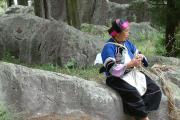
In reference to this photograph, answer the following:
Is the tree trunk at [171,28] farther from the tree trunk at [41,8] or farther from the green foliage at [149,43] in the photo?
the tree trunk at [41,8]

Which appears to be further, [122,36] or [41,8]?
[41,8]

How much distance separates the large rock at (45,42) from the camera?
883 centimetres

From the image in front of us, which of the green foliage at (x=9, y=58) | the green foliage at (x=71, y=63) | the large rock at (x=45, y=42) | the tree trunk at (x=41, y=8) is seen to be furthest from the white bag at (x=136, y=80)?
the tree trunk at (x=41, y=8)

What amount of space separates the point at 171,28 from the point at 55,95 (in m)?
5.02

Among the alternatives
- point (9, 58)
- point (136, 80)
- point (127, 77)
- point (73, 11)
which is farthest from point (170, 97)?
point (73, 11)

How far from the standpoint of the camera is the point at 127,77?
5.83 metres

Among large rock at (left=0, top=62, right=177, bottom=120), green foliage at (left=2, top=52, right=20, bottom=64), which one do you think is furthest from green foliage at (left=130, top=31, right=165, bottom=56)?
large rock at (left=0, top=62, right=177, bottom=120)

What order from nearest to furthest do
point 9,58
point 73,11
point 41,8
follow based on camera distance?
1. point 9,58
2. point 73,11
3. point 41,8

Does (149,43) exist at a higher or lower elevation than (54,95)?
lower

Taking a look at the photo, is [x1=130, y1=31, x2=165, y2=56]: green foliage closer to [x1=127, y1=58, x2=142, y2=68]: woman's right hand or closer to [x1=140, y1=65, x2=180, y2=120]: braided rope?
[x1=140, y1=65, x2=180, y2=120]: braided rope

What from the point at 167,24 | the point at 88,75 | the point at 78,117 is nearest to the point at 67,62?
the point at 88,75

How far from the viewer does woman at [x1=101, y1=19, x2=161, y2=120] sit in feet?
18.8

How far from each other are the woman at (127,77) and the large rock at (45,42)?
8.99ft

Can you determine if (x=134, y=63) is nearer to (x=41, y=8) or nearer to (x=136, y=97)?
(x=136, y=97)
